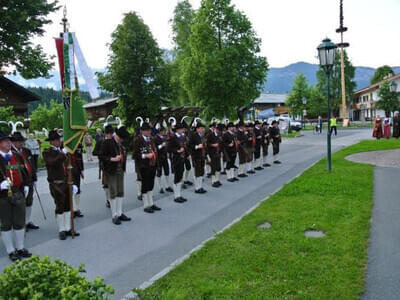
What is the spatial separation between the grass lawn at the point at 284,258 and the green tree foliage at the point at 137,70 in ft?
59.6

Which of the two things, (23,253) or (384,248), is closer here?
(384,248)

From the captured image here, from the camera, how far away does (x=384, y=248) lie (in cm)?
591

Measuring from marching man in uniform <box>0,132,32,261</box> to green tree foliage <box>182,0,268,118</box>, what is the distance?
21.3m

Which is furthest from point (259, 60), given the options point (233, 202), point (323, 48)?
point (233, 202)

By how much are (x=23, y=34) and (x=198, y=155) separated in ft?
43.6

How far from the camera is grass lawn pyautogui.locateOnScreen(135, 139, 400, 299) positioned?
15.1 feet

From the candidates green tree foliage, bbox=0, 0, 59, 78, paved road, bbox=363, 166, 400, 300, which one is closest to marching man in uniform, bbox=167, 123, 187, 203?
paved road, bbox=363, 166, 400, 300

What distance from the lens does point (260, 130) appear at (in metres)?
16.2

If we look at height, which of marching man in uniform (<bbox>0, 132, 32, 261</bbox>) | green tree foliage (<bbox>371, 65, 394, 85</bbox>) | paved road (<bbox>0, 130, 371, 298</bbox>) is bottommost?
paved road (<bbox>0, 130, 371, 298</bbox>)

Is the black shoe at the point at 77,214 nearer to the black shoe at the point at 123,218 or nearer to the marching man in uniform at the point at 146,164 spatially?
the black shoe at the point at 123,218

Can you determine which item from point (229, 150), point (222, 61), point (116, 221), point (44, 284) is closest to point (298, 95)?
point (222, 61)

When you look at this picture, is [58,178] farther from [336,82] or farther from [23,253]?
[336,82]

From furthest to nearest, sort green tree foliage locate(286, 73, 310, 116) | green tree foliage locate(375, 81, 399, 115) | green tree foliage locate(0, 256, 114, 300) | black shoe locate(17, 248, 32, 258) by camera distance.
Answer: green tree foliage locate(286, 73, 310, 116) < green tree foliage locate(375, 81, 399, 115) < black shoe locate(17, 248, 32, 258) < green tree foliage locate(0, 256, 114, 300)

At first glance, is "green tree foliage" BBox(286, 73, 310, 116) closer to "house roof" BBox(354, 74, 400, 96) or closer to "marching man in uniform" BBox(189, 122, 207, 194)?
"house roof" BBox(354, 74, 400, 96)
